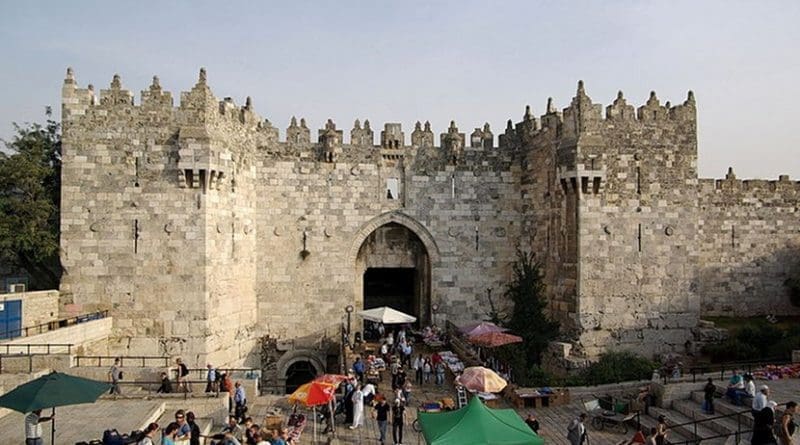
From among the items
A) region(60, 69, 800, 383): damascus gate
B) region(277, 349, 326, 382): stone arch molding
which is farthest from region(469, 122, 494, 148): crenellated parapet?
region(277, 349, 326, 382): stone arch molding

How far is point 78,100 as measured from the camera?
22625mm

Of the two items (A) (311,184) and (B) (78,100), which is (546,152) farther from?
(B) (78,100)

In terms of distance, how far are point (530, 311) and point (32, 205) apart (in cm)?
1835

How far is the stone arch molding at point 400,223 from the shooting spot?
28047mm

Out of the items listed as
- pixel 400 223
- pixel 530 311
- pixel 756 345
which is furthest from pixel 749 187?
pixel 400 223

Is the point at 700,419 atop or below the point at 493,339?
below

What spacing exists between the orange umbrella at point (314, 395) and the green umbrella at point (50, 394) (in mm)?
4360

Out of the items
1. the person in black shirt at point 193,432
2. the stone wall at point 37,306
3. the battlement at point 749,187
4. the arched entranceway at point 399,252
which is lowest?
the person in black shirt at point 193,432

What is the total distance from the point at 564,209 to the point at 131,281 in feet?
50.7

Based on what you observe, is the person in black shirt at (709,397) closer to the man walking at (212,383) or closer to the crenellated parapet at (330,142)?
the man walking at (212,383)

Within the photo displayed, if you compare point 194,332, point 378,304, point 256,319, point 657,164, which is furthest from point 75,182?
point 657,164

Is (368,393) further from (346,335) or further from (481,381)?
(346,335)

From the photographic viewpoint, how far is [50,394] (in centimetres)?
1288

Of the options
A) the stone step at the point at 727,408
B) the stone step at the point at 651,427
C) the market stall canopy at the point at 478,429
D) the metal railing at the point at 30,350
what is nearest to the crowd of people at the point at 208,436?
the market stall canopy at the point at 478,429
